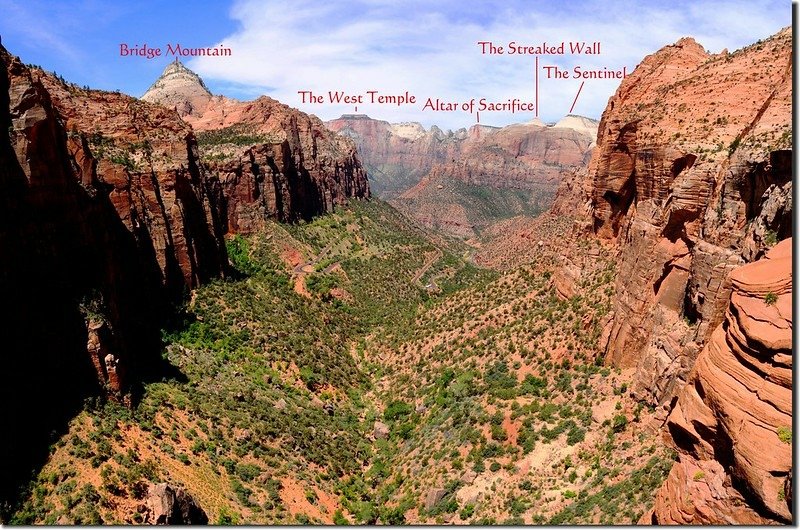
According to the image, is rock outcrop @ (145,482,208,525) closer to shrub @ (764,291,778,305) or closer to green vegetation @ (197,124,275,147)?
shrub @ (764,291,778,305)

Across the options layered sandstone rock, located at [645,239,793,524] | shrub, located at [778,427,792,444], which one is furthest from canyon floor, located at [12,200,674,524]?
shrub, located at [778,427,792,444]

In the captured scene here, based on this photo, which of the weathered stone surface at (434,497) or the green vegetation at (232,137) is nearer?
the weathered stone surface at (434,497)

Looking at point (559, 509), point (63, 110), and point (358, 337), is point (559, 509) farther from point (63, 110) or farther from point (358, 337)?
point (63, 110)

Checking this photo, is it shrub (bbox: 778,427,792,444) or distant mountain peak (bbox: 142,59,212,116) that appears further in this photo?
distant mountain peak (bbox: 142,59,212,116)

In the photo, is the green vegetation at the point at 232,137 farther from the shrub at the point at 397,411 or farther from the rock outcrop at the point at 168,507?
the rock outcrop at the point at 168,507

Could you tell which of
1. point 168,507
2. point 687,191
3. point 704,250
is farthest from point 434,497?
point 687,191

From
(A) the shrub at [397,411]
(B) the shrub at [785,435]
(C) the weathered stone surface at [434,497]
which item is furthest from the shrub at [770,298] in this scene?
(A) the shrub at [397,411]

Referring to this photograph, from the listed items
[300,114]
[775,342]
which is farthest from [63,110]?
[300,114]
